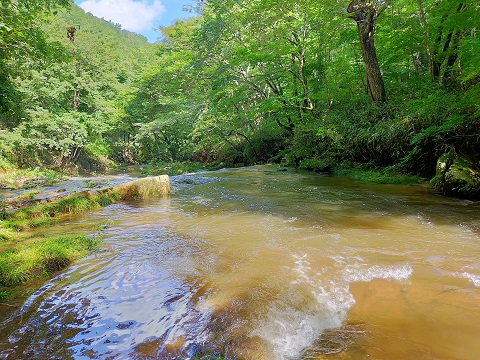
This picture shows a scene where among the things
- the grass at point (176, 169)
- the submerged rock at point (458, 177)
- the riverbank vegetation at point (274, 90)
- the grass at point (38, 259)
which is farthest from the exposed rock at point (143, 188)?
the grass at point (176, 169)

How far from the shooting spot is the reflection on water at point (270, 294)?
1.89 meters

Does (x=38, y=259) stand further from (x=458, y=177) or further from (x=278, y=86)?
(x=278, y=86)

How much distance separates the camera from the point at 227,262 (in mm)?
3248

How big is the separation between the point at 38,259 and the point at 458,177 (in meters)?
7.25

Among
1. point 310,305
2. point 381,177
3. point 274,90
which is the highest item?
point 274,90

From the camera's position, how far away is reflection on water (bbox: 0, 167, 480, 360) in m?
1.89

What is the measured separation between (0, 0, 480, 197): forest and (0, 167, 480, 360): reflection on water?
11.9 feet

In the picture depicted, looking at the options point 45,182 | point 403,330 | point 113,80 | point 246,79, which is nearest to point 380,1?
point 246,79

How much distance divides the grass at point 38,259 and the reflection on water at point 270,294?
218 millimetres

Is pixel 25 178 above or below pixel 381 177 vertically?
above

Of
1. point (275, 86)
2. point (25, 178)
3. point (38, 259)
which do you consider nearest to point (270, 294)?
point (38, 259)

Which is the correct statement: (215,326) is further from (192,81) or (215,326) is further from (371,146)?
Answer: (192,81)

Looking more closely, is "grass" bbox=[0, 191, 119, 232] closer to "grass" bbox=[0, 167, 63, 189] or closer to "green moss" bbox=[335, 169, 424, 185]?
"grass" bbox=[0, 167, 63, 189]

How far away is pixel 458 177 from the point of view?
5.79m
